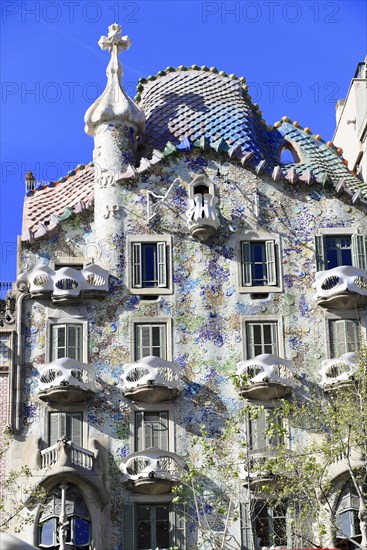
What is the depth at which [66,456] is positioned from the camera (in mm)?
33812

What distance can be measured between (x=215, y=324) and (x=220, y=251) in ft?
8.57

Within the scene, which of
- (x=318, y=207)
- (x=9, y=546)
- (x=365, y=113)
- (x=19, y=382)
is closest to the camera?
(x=9, y=546)

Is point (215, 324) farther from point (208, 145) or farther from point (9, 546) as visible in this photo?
point (9, 546)

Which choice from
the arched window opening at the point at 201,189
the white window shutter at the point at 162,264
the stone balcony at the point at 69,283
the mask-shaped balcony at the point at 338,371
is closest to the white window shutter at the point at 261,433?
the mask-shaped balcony at the point at 338,371

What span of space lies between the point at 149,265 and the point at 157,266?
0.90 ft

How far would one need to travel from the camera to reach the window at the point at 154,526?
3419cm

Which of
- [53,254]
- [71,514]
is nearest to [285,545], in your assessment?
[71,514]

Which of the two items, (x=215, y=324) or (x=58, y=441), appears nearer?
(x=58, y=441)

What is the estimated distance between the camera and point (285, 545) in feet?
112

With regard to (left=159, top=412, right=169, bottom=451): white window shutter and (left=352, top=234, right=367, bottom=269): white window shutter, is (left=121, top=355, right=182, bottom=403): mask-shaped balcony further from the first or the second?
(left=352, top=234, right=367, bottom=269): white window shutter

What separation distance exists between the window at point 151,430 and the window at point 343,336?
5.86 m

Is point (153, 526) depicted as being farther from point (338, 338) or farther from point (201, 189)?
point (201, 189)

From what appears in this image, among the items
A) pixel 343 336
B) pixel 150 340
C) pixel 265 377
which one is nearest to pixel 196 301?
pixel 150 340

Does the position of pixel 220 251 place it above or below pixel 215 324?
above
